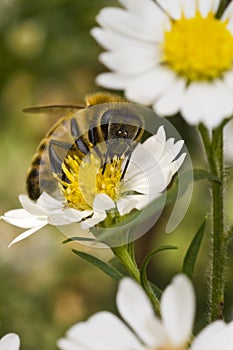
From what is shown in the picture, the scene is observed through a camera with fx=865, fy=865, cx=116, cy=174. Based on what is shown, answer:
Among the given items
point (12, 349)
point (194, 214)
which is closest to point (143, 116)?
point (12, 349)

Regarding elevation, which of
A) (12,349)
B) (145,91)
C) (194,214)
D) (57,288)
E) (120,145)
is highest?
(145,91)

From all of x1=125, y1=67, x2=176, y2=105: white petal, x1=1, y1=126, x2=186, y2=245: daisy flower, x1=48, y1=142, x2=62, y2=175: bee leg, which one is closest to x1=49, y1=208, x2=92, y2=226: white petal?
x1=1, y1=126, x2=186, y2=245: daisy flower

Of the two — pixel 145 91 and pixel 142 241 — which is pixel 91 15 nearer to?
pixel 142 241

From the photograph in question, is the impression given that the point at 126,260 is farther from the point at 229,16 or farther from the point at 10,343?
the point at 229,16

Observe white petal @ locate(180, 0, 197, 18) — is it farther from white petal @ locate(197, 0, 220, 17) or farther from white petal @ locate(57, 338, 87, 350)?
white petal @ locate(57, 338, 87, 350)

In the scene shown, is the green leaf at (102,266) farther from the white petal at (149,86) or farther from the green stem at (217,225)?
the white petal at (149,86)

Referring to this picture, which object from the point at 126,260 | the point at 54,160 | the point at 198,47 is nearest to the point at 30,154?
the point at 54,160

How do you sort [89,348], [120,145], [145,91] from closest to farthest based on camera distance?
[89,348] < [145,91] < [120,145]
